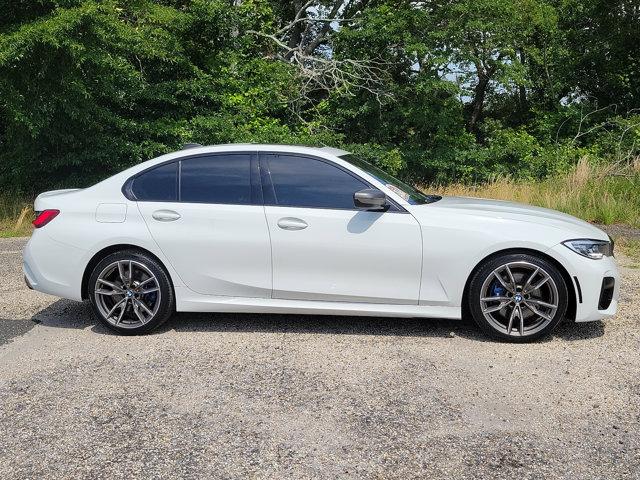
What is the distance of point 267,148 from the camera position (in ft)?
18.0

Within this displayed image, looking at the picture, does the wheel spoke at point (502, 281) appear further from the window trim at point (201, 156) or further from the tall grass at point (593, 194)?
the tall grass at point (593, 194)

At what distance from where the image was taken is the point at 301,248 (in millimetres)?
5203

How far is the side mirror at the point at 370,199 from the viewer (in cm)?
506

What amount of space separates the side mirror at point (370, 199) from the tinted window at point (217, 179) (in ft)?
3.05

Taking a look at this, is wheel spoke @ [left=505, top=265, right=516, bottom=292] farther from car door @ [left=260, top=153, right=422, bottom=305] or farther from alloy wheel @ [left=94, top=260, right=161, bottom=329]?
alloy wheel @ [left=94, top=260, right=161, bottom=329]

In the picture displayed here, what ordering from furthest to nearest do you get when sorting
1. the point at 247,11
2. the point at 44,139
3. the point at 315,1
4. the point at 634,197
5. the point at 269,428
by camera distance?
the point at 315,1
the point at 247,11
the point at 44,139
the point at 634,197
the point at 269,428

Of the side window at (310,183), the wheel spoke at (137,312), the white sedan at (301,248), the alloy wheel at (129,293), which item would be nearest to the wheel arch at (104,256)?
the white sedan at (301,248)

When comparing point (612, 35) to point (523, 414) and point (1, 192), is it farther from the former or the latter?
point (523, 414)

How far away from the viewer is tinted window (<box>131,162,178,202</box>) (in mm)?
5508

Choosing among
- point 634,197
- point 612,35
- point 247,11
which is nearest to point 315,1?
point 247,11

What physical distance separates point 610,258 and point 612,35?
1994 centimetres

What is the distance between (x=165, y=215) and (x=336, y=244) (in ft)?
4.78

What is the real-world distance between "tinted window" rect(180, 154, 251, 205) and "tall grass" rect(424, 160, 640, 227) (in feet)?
25.9

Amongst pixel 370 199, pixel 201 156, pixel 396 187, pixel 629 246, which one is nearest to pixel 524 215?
pixel 396 187
